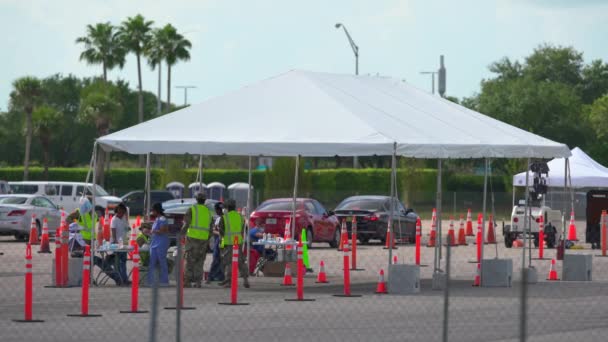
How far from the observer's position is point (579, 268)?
81.9 ft

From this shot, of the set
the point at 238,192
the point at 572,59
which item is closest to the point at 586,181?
the point at 238,192

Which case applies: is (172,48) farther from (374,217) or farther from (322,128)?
(322,128)

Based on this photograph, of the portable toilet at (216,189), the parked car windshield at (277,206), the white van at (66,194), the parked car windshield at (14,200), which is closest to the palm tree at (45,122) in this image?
the portable toilet at (216,189)

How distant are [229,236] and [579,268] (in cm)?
665

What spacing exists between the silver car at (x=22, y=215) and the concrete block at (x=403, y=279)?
18.8 meters

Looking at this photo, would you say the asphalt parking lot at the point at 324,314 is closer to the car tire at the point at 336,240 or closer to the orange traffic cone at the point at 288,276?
the orange traffic cone at the point at 288,276

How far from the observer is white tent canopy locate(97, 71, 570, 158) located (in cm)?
2222

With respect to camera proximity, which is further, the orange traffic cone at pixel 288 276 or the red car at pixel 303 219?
the red car at pixel 303 219

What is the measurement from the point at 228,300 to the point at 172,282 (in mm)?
4102

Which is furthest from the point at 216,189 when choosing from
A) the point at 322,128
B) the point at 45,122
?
the point at 322,128

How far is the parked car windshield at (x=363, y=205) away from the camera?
38938mm

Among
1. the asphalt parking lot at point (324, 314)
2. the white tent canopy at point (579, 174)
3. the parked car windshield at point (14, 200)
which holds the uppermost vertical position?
the white tent canopy at point (579, 174)

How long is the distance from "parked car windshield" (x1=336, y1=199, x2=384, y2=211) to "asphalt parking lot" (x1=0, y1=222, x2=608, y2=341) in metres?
13.4

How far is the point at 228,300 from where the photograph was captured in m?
20.2
